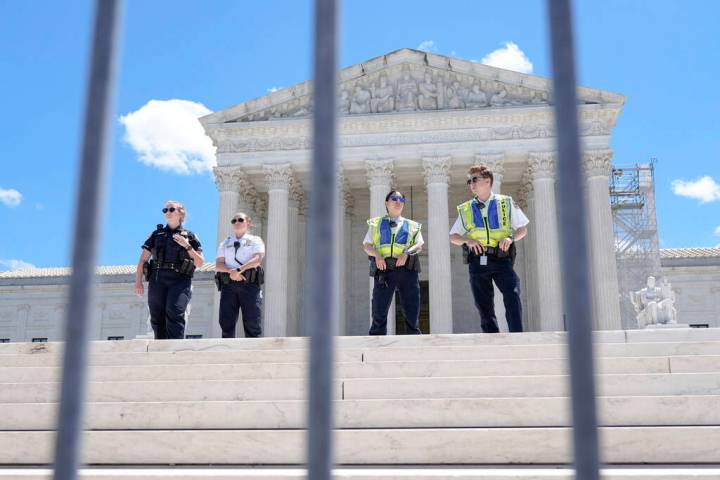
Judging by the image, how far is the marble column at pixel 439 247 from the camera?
3077 cm

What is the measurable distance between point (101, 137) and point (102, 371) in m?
6.27

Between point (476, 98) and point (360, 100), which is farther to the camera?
point (360, 100)

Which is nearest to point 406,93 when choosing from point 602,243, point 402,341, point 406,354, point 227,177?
point 227,177

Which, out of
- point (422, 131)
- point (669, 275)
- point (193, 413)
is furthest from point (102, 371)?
point (669, 275)

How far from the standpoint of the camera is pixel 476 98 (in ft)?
109

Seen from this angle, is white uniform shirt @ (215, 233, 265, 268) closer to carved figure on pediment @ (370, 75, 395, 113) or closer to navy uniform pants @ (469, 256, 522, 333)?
navy uniform pants @ (469, 256, 522, 333)

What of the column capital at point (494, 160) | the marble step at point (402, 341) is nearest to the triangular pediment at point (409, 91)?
the column capital at point (494, 160)

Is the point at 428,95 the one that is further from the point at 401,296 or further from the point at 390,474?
the point at 390,474

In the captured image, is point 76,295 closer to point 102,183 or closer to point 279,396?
point 102,183

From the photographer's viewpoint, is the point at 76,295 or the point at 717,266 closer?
the point at 76,295

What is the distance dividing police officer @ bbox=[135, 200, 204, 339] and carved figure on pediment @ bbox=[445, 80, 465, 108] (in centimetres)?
2431

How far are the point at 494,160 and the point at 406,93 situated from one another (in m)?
5.15

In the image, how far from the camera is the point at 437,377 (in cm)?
717

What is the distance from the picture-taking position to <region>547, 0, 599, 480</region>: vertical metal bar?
197 cm
